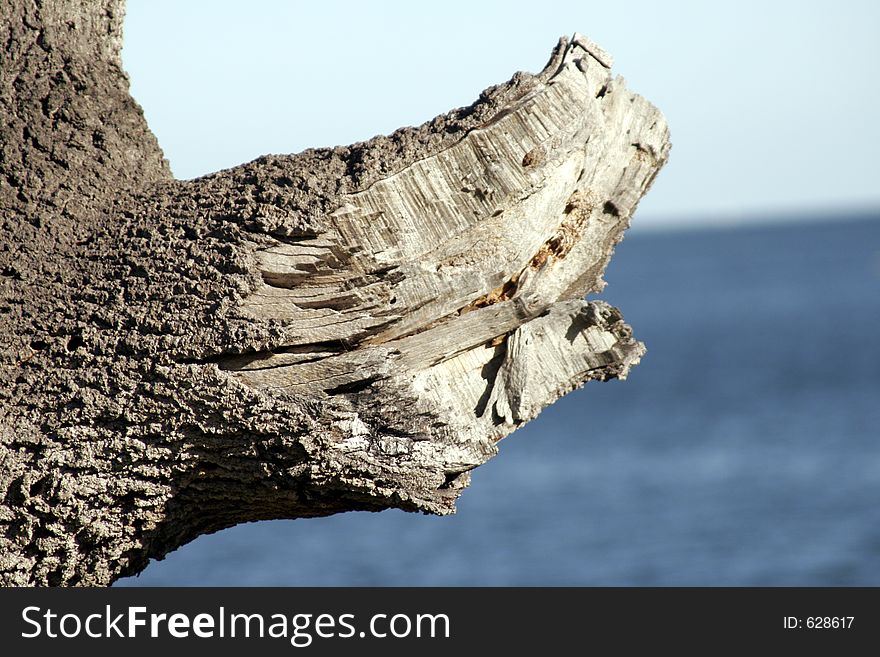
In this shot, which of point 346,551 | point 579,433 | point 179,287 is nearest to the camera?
point 179,287

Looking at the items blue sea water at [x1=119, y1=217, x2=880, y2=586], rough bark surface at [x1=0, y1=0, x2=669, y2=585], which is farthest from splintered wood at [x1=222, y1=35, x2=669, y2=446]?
blue sea water at [x1=119, y1=217, x2=880, y2=586]

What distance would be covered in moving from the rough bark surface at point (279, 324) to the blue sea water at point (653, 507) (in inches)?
644

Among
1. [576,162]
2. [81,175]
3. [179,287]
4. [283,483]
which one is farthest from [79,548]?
[576,162]

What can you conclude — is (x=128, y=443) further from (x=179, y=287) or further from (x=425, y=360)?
(x=425, y=360)

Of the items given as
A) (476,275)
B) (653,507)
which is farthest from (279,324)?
(653,507)

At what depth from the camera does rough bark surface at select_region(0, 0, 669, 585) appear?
10.2 ft

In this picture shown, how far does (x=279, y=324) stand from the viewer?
3.10m

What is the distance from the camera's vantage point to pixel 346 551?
2695 centimetres

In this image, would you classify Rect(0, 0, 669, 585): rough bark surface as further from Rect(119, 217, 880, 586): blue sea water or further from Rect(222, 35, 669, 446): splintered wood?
Rect(119, 217, 880, 586): blue sea water

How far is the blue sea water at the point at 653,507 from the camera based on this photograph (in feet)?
82.0

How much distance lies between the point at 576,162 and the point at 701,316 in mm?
78559

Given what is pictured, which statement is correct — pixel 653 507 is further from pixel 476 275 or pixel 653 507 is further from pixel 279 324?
pixel 279 324

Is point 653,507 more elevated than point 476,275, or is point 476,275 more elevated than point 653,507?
point 653,507

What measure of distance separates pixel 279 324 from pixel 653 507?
27295 millimetres
